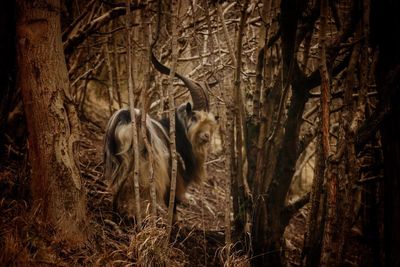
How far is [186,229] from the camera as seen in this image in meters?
4.90

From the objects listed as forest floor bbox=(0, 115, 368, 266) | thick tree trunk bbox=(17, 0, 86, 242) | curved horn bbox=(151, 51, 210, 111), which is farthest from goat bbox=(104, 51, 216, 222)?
thick tree trunk bbox=(17, 0, 86, 242)

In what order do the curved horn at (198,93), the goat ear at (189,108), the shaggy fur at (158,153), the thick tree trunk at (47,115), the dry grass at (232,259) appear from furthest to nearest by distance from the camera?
the goat ear at (189,108) → the curved horn at (198,93) → the shaggy fur at (158,153) → the dry grass at (232,259) → the thick tree trunk at (47,115)

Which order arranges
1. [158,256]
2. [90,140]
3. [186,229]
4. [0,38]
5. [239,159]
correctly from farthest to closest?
[90,140] < [186,229] < [239,159] < [0,38] < [158,256]

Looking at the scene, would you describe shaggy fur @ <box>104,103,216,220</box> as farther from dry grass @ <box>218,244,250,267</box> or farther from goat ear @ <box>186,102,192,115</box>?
dry grass @ <box>218,244,250,267</box>

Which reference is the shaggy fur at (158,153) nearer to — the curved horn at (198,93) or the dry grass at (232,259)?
the curved horn at (198,93)

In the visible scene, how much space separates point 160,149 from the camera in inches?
174

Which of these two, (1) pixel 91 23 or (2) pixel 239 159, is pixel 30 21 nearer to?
(1) pixel 91 23

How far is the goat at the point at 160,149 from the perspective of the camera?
13.7 ft

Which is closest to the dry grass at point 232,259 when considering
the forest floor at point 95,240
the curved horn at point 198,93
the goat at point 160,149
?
the forest floor at point 95,240

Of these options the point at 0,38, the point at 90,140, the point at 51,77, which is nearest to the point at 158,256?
the point at 51,77

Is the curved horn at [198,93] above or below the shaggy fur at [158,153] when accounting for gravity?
above

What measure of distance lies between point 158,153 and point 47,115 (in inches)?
58.6

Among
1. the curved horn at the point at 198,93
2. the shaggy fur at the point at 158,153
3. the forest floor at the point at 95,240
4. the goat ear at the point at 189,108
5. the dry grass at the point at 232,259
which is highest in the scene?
the curved horn at the point at 198,93

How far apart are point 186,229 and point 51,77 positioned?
2546 mm
